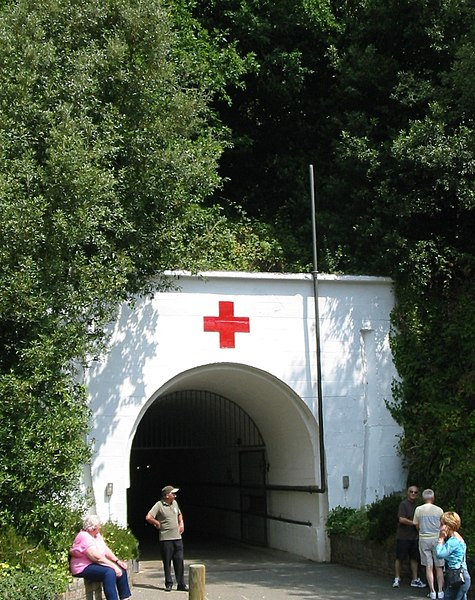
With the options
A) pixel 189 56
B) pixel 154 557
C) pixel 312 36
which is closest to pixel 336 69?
pixel 312 36

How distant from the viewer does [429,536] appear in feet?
39.3

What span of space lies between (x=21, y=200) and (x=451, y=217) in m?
8.70

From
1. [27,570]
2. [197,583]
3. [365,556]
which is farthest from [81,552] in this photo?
[365,556]

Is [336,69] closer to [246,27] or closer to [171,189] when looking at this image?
[246,27]

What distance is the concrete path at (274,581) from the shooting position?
1195 centimetres

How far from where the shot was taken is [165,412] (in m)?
20.3

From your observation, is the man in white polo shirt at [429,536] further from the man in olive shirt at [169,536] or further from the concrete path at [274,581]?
the man in olive shirt at [169,536]

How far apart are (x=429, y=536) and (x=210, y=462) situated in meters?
9.85

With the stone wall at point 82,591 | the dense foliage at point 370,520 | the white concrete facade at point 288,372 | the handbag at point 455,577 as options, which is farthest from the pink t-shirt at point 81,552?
the dense foliage at point 370,520

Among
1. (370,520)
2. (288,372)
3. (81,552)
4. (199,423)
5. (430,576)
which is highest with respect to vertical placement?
(288,372)

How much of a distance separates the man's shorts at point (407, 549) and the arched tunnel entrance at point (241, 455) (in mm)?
2767

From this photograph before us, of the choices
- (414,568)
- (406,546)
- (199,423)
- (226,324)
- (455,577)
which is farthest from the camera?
(199,423)

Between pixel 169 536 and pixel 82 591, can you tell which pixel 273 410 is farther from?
pixel 82 591

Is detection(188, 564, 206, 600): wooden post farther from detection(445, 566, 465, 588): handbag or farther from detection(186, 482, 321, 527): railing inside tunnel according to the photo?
detection(186, 482, 321, 527): railing inside tunnel
